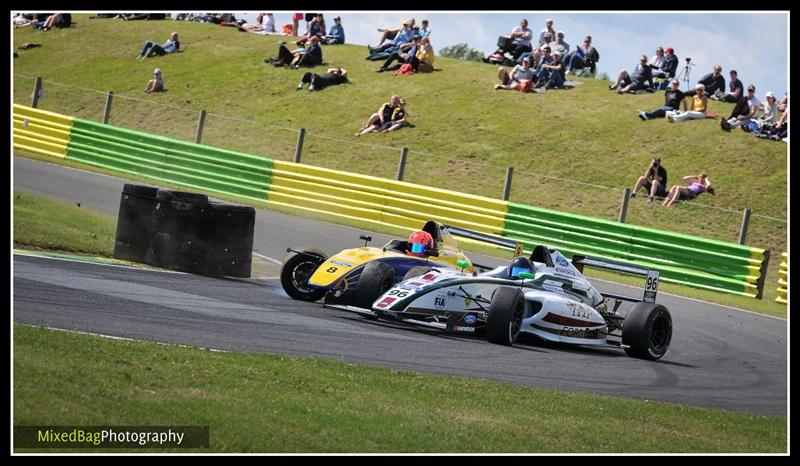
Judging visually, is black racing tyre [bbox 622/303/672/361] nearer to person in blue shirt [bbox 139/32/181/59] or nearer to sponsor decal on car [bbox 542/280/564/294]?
sponsor decal on car [bbox 542/280/564/294]

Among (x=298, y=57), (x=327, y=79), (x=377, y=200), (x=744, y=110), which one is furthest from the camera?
(x=298, y=57)

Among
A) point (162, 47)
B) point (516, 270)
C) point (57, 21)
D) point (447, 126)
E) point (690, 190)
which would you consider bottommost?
point (516, 270)

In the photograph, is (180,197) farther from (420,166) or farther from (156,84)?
(156,84)

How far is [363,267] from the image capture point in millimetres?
13562

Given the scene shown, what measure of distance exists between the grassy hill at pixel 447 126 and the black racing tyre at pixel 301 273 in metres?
11.4

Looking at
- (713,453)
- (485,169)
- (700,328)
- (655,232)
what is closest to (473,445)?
(713,453)

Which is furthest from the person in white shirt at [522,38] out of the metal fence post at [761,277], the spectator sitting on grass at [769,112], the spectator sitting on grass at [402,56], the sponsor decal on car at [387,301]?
the sponsor decal on car at [387,301]

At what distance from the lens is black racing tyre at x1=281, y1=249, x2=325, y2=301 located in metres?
14.0

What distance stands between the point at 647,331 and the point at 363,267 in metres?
3.35

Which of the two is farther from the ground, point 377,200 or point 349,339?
point 377,200

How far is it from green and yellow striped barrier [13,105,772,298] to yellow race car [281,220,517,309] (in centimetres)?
670

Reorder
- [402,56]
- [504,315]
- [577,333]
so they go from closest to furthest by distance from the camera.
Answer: [504,315], [577,333], [402,56]

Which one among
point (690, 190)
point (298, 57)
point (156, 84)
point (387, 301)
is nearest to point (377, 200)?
point (690, 190)

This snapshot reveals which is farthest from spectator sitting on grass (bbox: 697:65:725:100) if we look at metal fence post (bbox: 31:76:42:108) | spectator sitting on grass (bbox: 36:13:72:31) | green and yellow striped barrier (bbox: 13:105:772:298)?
spectator sitting on grass (bbox: 36:13:72:31)
